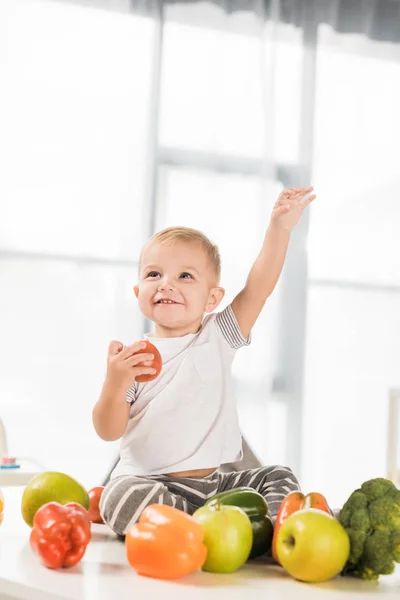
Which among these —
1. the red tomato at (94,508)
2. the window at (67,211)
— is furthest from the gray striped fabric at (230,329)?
the window at (67,211)

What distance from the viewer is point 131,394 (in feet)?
4.81

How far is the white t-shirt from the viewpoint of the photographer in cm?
142

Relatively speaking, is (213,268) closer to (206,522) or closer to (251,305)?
(251,305)

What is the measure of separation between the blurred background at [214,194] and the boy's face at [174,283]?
215 cm

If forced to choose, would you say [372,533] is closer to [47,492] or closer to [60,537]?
[60,537]

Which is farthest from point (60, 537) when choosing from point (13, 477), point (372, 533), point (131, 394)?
point (13, 477)

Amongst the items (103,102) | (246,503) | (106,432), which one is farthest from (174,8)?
(246,503)

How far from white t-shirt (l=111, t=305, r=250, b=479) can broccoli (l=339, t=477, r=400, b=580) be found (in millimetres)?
446

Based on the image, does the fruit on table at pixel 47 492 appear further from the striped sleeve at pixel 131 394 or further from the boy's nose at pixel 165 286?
the boy's nose at pixel 165 286

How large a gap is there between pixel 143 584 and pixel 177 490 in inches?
17.1

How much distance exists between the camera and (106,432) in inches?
54.1

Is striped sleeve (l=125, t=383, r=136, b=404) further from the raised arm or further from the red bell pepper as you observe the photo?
the red bell pepper

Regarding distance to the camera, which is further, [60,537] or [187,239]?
[187,239]

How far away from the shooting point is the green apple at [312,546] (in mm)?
948
